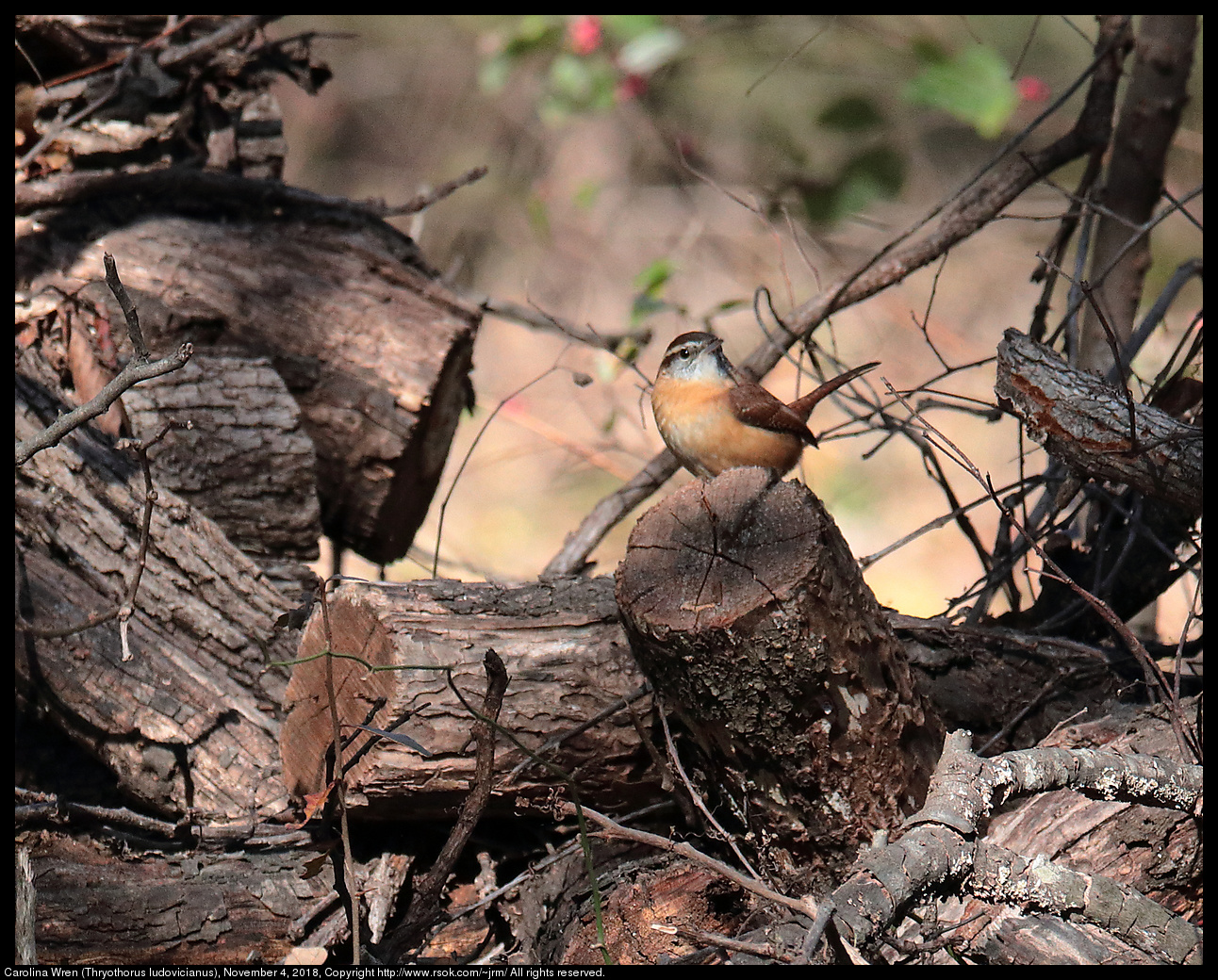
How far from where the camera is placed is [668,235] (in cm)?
948

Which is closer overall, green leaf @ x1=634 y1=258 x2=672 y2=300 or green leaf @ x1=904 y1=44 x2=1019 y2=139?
green leaf @ x1=904 y1=44 x2=1019 y2=139

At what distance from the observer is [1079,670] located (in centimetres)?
293

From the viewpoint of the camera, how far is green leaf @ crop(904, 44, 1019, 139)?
7.51ft

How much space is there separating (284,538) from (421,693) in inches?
46.2

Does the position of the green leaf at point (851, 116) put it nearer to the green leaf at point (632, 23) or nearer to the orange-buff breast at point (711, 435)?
the green leaf at point (632, 23)

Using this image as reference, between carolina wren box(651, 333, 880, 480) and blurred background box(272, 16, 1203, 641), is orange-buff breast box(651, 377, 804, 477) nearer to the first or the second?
carolina wren box(651, 333, 880, 480)

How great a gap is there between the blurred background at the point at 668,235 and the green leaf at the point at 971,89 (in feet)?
9.56

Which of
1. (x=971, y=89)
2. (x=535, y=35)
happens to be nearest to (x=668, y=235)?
(x=535, y=35)

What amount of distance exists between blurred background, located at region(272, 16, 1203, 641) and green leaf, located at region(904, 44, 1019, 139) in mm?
2914

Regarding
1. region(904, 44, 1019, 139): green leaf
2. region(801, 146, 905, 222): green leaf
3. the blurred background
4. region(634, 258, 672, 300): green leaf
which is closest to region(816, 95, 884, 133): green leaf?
region(801, 146, 905, 222): green leaf

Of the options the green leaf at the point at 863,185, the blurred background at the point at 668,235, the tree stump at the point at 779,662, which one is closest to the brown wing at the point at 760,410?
the tree stump at the point at 779,662

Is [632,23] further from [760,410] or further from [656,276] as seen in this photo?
[760,410]
